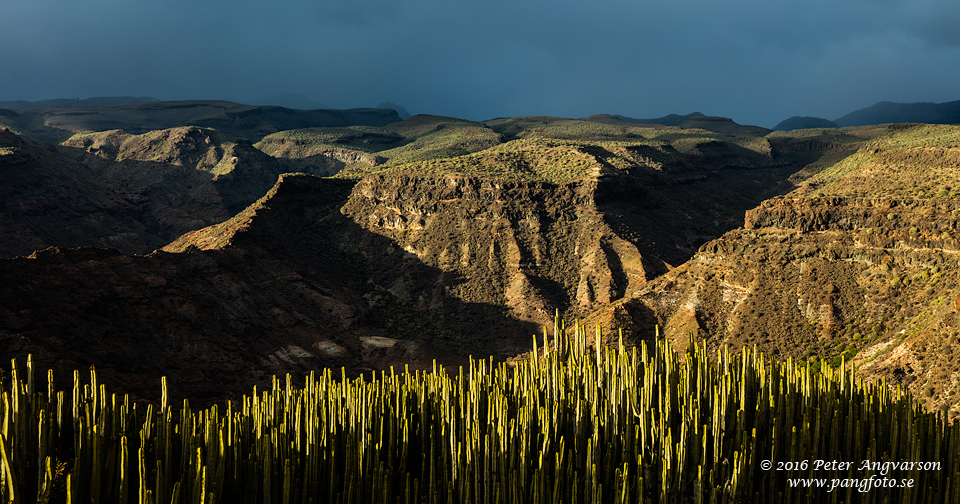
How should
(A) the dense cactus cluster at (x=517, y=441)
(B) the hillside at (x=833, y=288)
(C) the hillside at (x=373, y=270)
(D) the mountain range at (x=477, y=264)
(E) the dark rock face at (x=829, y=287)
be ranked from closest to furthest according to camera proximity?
(A) the dense cactus cluster at (x=517, y=441) < (B) the hillside at (x=833, y=288) < (E) the dark rock face at (x=829, y=287) < (D) the mountain range at (x=477, y=264) < (C) the hillside at (x=373, y=270)

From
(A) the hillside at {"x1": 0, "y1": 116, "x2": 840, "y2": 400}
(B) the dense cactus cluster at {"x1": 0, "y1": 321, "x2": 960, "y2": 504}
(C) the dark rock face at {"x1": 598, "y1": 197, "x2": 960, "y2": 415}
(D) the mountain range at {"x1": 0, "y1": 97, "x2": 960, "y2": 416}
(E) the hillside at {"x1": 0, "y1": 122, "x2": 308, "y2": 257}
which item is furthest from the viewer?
(E) the hillside at {"x1": 0, "y1": 122, "x2": 308, "y2": 257}

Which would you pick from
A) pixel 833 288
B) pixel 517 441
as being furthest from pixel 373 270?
pixel 517 441

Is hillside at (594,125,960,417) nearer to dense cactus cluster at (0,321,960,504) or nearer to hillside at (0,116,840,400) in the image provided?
hillside at (0,116,840,400)

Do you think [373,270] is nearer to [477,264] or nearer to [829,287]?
[477,264]

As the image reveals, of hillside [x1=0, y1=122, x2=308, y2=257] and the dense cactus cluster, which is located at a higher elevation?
hillside [x1=0, y1=122, x2=308, y2=257]

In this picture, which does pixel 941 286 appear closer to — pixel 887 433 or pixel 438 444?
pixel 887 433

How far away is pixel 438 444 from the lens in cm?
1959

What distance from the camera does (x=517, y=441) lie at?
1803 centimetres

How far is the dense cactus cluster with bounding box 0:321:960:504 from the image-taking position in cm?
1518

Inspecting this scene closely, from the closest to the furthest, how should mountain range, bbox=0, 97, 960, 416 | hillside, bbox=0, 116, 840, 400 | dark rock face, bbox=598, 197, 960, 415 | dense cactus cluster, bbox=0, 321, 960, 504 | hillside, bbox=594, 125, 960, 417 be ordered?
dense cactus cluster, bbox=0, 321, 960, 504
hillside, bbox=594, 125, 960, 417
dark rock face, bbox=598, 197, 960, 415
mountain range, bbox=0, 97, 960, 416
hillside, bbox=0, 116, 840, 400

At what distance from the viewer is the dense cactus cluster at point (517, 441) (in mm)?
15180

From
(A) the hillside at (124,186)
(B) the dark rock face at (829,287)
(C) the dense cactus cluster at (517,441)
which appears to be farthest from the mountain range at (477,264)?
(C) the dense cactus cluster at (517,441)

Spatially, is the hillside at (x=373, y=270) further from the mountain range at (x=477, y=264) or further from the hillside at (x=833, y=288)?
the hillside at (x=833, y=288)

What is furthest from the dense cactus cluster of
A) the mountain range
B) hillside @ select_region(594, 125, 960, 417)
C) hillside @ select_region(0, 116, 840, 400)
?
hillside @ select_region(0, 116, 840, 400)
